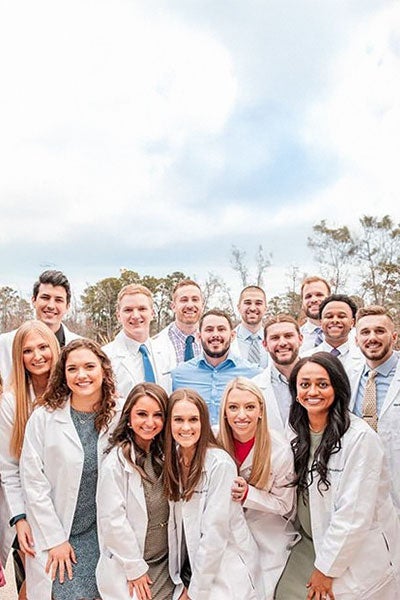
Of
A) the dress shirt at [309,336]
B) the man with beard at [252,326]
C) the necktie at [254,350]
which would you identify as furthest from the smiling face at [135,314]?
the dress shirt at [309,336]

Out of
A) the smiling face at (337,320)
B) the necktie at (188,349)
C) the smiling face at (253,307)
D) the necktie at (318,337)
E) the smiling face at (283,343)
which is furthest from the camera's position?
the necktie at (318,337)

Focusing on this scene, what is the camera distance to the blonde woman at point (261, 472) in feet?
12.2

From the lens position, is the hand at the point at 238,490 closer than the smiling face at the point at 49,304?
Yes

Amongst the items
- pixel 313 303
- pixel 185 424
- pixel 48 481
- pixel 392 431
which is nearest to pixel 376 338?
pixel 392 431

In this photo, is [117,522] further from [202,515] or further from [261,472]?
Answer: [261,472]

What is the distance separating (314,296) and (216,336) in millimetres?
1685

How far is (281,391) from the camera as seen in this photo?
14.9 feet

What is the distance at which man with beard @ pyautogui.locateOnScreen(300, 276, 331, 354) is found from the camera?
6.02 metres

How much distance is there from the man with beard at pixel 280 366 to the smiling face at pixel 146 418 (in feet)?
3.20

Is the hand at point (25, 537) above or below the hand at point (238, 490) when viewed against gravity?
below

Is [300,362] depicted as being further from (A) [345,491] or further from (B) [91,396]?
(B) [91,396]

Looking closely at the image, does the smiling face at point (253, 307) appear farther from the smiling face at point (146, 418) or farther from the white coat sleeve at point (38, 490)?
the white coat sleeve at point (38, 490)

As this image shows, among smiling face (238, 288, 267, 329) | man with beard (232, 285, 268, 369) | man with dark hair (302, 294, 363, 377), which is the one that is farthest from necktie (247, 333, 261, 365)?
man with dark hair (302, 294, 363, 377)

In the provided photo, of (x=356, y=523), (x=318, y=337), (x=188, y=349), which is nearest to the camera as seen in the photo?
(x=356, y=523)
